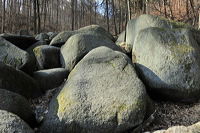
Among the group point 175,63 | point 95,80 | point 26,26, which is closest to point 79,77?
point 95,80

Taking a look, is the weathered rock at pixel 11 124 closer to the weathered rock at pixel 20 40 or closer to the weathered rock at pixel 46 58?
the weathered rock at pixel 46 58

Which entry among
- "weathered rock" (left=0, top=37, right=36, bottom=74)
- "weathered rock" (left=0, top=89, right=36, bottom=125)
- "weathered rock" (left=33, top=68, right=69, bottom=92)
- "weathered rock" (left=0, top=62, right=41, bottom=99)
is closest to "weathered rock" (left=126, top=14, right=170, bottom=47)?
"weathered rock" (left=33, top=68, right=69, bottom=92)

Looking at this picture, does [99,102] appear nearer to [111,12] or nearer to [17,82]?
[17,82]

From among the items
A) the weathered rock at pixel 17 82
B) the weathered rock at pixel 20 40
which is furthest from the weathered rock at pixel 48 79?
the weathered rock at pixel 20 40

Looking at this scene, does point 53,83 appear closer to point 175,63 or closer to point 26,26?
point 175,63

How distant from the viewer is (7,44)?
5902mm

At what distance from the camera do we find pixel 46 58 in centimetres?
639

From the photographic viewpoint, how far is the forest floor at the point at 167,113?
3.93m

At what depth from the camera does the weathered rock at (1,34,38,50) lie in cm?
701

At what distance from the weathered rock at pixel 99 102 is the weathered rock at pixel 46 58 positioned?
6.84 ft

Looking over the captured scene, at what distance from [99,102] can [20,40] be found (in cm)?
515

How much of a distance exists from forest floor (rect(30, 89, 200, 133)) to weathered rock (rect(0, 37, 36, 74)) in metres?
1.02

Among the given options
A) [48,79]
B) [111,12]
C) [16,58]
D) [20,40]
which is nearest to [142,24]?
[48,79]

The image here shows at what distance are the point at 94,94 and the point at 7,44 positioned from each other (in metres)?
3.74
